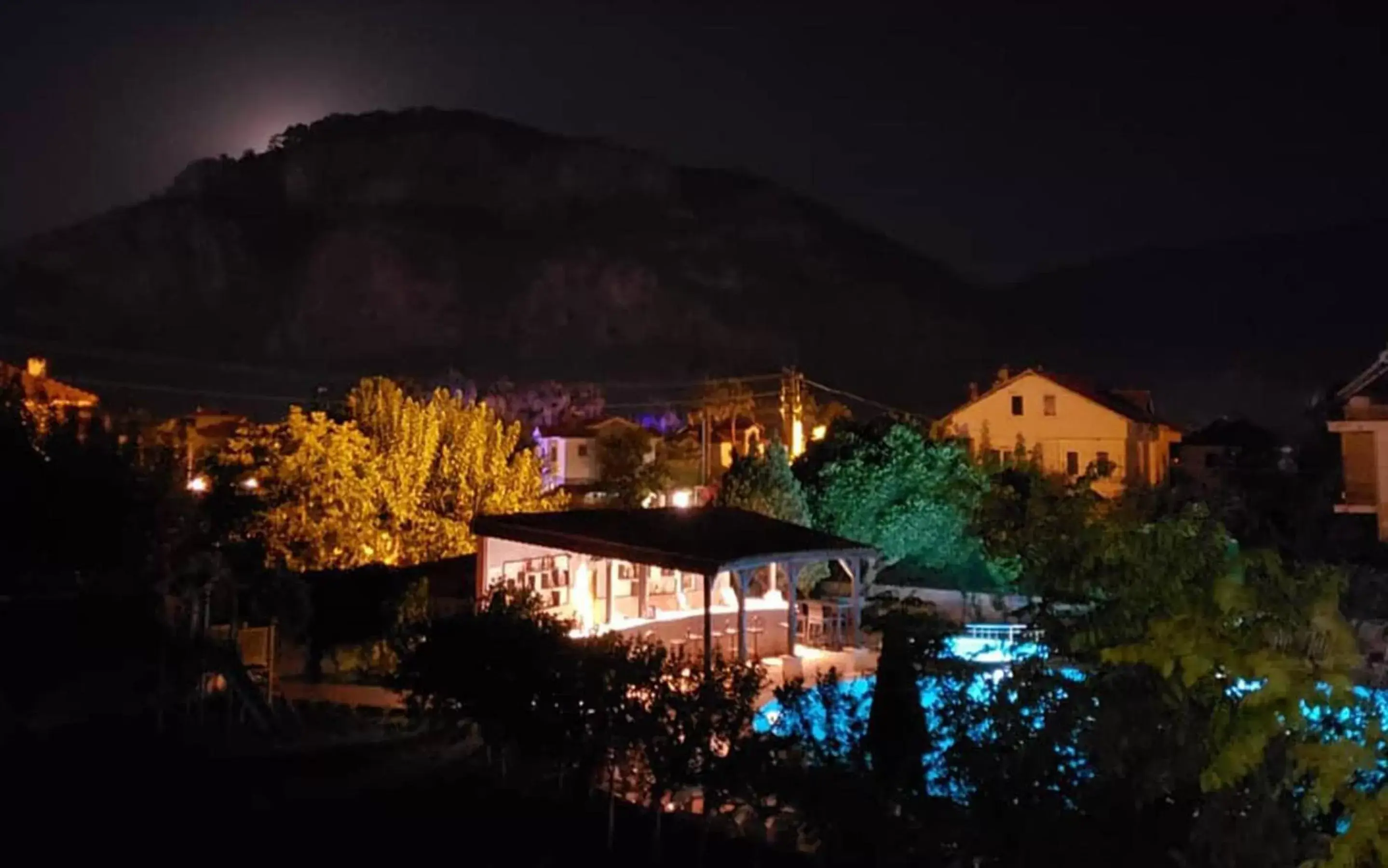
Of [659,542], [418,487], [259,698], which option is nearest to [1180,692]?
[259,698]

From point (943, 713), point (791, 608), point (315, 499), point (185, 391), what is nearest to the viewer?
point (943, 713)

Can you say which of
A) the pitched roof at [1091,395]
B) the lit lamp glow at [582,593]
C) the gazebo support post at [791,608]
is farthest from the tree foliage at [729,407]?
the gazebo support post at [791,608]

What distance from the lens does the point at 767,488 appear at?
85.2 feet

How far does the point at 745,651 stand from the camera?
17.3 m

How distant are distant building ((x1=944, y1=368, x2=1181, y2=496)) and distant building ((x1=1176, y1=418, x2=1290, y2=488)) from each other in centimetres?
174

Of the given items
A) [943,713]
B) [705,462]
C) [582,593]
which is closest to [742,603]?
[582,593]

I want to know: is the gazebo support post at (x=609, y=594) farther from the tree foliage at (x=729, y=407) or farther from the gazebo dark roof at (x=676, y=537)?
the tree foliage at (x=729, y=407)

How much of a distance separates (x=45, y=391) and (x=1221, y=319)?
3268 inches

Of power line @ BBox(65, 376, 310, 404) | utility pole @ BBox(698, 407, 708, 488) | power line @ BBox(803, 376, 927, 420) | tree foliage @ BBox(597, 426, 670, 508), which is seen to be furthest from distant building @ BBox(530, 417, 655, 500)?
power line @ BBox(65, 376, 310, 404)

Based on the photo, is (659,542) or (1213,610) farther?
(659,542)

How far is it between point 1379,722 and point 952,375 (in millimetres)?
85048

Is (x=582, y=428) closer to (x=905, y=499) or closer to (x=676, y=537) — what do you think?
(x=905, y=499)

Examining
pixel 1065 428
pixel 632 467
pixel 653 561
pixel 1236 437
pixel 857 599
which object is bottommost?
pixel 857 599

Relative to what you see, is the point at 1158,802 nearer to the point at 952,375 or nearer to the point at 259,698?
the point at 259,698
